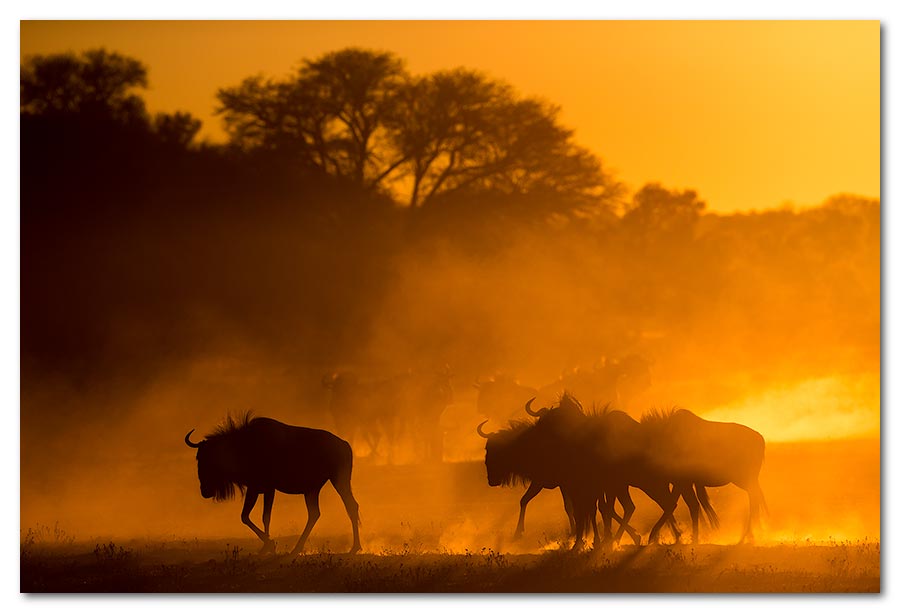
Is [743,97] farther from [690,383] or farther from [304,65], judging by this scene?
[304,65]

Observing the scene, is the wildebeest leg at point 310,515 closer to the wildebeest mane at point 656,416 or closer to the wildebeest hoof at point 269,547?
the wildebeest hoof at point 269,547

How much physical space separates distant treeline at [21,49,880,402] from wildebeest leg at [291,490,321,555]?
910 millimetres

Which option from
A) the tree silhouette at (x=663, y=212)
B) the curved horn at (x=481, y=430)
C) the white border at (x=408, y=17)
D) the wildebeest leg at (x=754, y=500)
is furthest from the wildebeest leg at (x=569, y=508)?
the tree silhouette at (x=663, y=212)

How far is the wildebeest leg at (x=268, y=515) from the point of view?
1152 centimetres

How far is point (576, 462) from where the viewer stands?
11.7m

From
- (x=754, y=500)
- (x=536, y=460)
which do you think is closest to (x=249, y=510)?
(x=536, y=460)

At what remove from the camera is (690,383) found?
12055 mm

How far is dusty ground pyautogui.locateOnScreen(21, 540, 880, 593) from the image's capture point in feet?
37.4

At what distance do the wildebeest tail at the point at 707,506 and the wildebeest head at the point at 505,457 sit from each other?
1.02m

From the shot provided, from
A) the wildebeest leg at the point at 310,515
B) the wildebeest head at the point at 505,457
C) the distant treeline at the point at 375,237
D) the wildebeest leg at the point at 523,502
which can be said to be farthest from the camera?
the distant treeline at the point at 375,237

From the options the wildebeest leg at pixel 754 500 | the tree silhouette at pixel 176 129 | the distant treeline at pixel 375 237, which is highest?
the tree silhouette at pixel 176 129

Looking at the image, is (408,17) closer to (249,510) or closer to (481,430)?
(481,430)

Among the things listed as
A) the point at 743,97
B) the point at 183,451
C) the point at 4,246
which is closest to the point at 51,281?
the point at 4,246

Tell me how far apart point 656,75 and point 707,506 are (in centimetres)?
254
